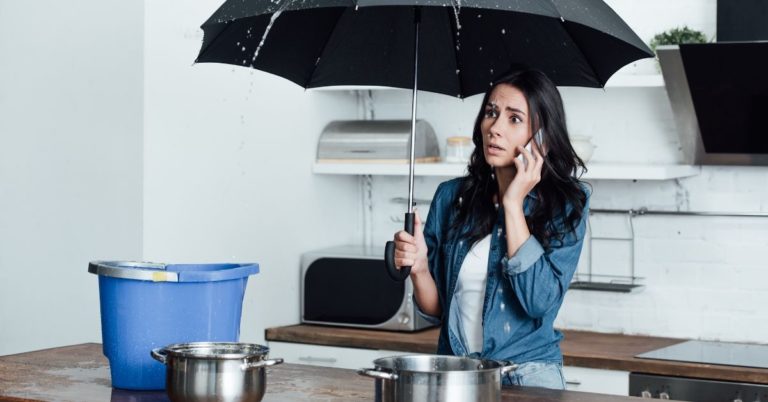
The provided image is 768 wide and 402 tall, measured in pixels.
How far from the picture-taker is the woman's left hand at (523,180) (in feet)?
7.80

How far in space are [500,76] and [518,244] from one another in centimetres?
45

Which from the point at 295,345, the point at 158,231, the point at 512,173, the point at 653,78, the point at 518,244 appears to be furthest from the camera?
the point at 295,345

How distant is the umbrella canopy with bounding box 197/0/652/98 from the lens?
2.55 metres

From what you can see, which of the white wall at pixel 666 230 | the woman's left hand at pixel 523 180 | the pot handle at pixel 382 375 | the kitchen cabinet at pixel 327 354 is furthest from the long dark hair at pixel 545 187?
the white wall at pixel 666 230

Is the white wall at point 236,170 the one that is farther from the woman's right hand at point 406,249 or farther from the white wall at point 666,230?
the woman's right hand at point 406,249

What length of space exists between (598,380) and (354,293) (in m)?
1.04

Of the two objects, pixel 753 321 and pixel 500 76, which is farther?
pixel 753 321

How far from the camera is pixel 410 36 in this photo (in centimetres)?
270

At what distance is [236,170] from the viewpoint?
3822 mm

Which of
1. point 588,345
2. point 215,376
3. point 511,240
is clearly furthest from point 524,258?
point 588,345

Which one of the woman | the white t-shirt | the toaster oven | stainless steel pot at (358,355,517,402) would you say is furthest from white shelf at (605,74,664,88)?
stainless steel pot at (358,355,517,402)

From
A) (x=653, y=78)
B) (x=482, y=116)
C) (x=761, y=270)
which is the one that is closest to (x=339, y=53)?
(x=482, y=116)

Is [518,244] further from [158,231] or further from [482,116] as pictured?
[158,231]

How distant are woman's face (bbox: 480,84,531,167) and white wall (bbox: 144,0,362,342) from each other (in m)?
1.26
